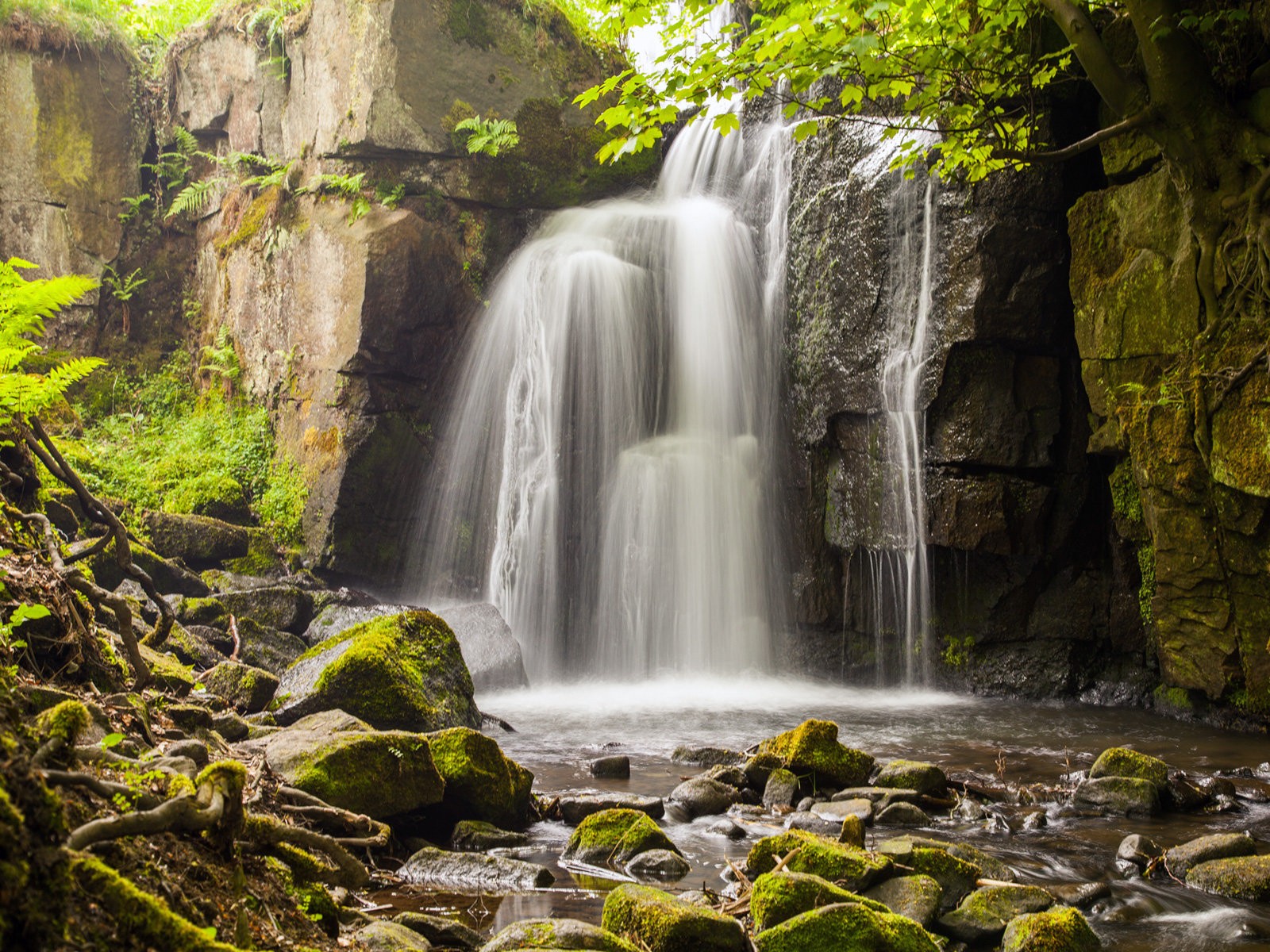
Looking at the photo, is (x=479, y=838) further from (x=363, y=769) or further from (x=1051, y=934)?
(x=1051, y=934)

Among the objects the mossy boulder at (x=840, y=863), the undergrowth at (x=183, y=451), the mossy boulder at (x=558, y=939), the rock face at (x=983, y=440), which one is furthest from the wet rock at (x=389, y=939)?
the undergrowth at (x=183, y=451)

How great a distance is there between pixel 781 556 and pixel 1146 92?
7.28 metres

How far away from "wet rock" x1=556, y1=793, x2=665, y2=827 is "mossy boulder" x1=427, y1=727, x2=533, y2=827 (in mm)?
359

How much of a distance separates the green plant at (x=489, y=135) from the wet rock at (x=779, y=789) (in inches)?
447

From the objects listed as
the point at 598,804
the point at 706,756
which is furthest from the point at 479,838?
the point at 706,756

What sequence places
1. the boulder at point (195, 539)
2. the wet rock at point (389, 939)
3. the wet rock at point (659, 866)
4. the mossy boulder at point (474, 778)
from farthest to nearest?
the boulder at point (195, 539), the mossy boulder at point (474, 778), the wet rock at point (659, 866), the wet rock at point (389, 939)

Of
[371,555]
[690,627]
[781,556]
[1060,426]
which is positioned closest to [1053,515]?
[1060,426]

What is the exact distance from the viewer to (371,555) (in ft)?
47.2

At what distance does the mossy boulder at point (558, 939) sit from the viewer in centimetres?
319

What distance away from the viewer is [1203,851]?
195 inches

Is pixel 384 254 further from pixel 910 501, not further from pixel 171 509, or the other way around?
pixel 910 501

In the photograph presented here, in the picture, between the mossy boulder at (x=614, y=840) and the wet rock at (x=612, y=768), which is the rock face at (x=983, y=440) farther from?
the mossy boulder at (x=614, y=840)

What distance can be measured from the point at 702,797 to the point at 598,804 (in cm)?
76

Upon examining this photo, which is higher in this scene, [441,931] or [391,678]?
[391,678]
